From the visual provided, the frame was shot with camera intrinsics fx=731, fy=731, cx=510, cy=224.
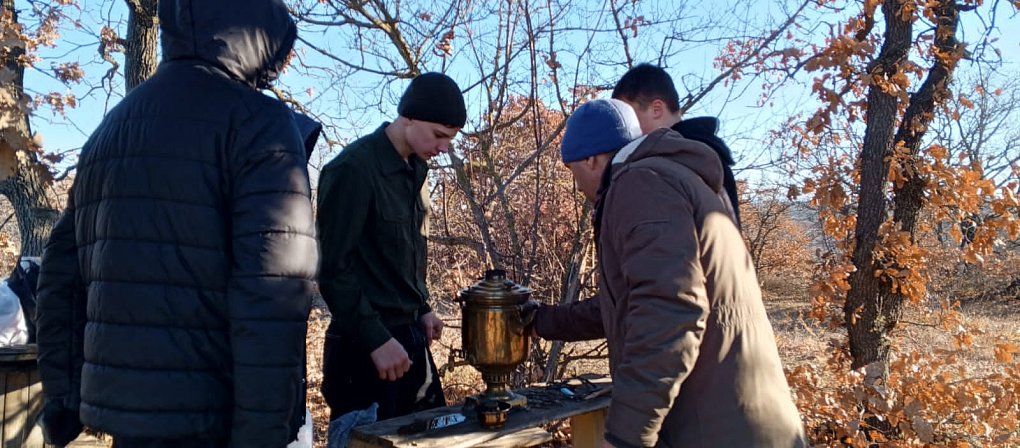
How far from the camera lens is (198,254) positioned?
5.66 ft

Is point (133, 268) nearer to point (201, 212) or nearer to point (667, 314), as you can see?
point (201, 212)

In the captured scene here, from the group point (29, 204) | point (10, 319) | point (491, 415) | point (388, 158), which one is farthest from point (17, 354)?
point (29, 204)

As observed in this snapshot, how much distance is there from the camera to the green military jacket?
101 inches

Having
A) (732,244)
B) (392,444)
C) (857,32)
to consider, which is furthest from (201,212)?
(857,32)

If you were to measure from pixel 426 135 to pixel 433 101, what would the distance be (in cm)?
14

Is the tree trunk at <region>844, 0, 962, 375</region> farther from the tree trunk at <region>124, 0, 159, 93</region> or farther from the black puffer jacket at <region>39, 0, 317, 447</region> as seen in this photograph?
the tree trunk at <region>124, 0, 159, 93</region>

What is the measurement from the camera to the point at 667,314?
1743mm

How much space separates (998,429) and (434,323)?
372 centimetres

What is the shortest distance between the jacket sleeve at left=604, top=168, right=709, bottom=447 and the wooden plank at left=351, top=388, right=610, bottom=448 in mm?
600

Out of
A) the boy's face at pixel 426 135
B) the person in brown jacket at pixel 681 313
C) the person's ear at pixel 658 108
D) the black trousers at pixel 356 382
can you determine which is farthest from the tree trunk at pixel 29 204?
the person in brown jacket at pixel 681 313

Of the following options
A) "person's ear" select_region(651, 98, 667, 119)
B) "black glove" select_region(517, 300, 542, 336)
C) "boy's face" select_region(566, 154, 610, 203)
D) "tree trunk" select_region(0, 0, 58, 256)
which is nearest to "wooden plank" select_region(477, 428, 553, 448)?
"black glove" select_region(517, 300, 542, 336)

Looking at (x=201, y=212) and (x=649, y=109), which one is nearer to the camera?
(x=201, y=212)

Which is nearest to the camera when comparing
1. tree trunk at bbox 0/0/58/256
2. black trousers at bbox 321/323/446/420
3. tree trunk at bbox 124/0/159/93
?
black trousers at bbox 321/323/446/420

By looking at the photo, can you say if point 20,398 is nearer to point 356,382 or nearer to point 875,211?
point 356,382
